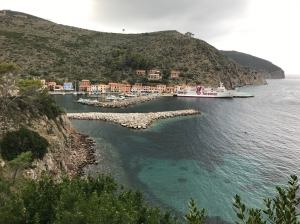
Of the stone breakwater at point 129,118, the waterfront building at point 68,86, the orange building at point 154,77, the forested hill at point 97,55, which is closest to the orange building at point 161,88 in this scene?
the forested hill at point 97,55

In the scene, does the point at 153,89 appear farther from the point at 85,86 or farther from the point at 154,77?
the point at 85,86

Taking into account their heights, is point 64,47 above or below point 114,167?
above

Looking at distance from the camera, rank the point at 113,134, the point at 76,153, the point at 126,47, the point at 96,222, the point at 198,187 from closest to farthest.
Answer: the point at 96,222 < the point at 198,187 < the point at 76,153 < the point at 113,134 < the point at 126,47

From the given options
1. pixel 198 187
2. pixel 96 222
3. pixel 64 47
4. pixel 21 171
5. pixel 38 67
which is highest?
pixel 64 47

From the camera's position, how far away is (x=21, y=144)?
22266 millimetres

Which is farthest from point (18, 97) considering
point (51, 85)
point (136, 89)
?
point (136, 89)

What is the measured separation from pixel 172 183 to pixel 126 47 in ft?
484

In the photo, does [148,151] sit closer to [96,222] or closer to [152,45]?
[96,222]

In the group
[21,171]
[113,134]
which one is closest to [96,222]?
[21,171]

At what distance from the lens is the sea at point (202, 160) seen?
25.7 meters

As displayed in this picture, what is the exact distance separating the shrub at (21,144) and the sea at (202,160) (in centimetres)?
894

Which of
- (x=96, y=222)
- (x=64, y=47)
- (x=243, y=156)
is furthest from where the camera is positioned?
(x=64, y=47)

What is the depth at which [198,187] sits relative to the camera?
27.6 metres

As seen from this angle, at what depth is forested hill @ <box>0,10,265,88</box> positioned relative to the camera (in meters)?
124
